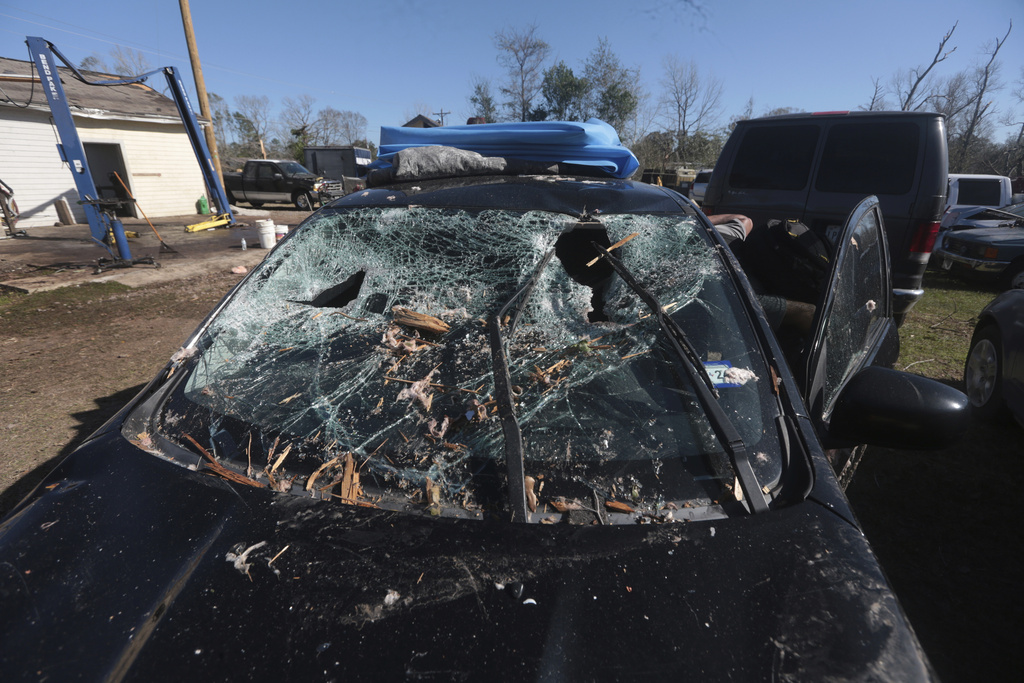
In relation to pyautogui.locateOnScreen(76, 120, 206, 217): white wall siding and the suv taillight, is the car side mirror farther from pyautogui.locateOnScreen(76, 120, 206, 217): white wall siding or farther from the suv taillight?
pyautogui.locateOnScreen(76, 120, 206, 217): white wall siding

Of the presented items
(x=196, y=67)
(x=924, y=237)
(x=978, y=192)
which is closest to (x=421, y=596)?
(x=924, y=237)

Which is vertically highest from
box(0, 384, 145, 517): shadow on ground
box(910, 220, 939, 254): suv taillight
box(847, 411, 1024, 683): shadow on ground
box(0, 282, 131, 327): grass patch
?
box(910, 220, 939, 254): suv taillight

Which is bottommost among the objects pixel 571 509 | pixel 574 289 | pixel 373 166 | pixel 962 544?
pixel 962 544

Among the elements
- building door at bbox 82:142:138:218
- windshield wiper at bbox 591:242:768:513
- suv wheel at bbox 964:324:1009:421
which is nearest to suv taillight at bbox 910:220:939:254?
suv wheel at bbox 964:324:1009:421

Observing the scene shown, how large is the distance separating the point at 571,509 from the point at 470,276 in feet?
3.08

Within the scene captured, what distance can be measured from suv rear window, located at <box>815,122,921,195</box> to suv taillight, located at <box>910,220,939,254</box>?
1.14ft

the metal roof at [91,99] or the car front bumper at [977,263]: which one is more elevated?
the metal roof at [91,99]

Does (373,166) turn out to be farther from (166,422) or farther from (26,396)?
(26,396)

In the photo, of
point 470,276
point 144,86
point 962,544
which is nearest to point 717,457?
point 470,276

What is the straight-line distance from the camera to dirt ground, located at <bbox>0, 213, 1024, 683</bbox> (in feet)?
6.48

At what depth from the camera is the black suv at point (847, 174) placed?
4430mm

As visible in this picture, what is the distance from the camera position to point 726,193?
5.44 meters

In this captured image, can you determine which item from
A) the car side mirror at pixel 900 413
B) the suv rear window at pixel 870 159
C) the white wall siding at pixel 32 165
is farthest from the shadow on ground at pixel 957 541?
the white wall siding at pixel 32 165

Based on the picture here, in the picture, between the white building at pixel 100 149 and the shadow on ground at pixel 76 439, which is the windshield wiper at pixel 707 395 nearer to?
the shadow on ground at pixel 76 439
